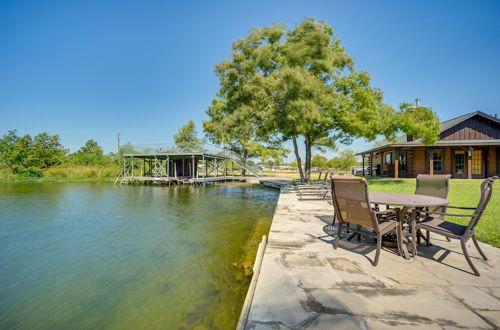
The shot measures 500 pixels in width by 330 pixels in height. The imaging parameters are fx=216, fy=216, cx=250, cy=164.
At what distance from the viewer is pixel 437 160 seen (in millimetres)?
16953

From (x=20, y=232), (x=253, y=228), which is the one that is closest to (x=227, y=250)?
(x=253, y=228)

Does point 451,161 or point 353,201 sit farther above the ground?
point 451,161

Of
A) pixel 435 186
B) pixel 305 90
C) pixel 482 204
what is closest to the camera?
pixel 482 204

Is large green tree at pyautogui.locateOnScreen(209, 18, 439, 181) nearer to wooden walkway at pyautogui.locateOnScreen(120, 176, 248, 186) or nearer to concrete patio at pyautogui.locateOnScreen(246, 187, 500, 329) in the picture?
concrete patio at pyautogui.locateOnScreen(246, 187, 500, 329)

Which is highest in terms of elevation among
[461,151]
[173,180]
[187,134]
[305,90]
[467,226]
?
[187,134]

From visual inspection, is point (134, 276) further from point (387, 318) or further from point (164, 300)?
point (387, 318)

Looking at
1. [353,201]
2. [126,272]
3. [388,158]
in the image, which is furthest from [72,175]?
[388,158]

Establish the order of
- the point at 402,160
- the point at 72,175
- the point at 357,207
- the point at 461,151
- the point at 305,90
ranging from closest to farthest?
the point at 357,207
the point at 305,90
the point at 461,151
the point at 402,160
the point at 72,175

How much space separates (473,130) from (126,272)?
23325 mm

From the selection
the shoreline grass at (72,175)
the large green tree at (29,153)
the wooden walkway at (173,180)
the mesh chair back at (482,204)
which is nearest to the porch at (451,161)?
the wooden walkway at (173,180)

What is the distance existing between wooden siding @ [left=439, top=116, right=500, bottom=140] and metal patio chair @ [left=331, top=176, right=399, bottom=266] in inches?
756

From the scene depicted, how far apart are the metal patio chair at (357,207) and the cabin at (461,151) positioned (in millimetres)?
16091

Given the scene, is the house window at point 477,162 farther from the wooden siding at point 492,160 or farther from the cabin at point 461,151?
the wooden siding at point 492,160

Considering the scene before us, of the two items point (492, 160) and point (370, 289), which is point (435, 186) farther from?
point (492, 160)
